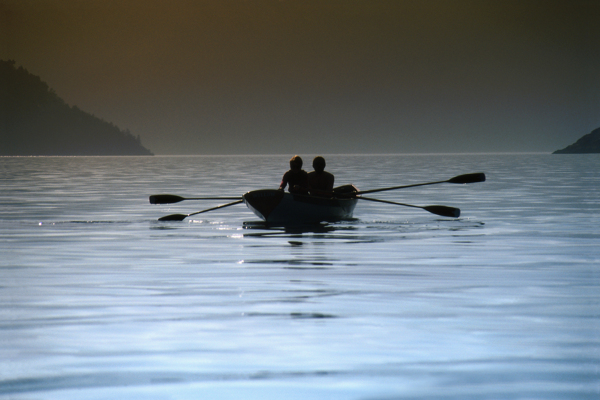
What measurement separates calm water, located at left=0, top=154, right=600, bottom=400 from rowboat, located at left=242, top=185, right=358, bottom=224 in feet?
4.93

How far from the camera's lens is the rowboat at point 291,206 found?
18.7 m

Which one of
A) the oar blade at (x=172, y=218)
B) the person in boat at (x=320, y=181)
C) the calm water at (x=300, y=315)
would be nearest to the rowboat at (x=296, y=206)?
the person in boat at (x=320, y=181)

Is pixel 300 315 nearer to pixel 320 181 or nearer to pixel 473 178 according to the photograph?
pixel 320 181

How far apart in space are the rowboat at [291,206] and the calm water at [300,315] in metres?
1.50

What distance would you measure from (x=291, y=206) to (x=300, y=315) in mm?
10646

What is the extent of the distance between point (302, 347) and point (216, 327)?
112 cm

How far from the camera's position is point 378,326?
7637 mm

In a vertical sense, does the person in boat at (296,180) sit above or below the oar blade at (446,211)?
above

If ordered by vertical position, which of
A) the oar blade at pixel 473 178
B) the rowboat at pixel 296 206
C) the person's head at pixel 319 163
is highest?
the person's head at pixel 319 163

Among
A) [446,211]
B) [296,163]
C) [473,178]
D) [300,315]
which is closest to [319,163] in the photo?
[296,163]

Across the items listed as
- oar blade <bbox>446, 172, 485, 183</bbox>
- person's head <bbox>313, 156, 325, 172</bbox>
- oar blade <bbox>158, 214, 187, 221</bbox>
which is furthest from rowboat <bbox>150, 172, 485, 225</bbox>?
oar blade <bbox>158, 214, 187, 221</bbox>

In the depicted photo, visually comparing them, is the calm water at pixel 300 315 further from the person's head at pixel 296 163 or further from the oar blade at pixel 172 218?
the oar blade at pixel 172 218

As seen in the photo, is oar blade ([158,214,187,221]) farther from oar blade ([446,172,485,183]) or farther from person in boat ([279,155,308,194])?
oar blade ([446,172,485,183])

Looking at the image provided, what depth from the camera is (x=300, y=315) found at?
8.17m
